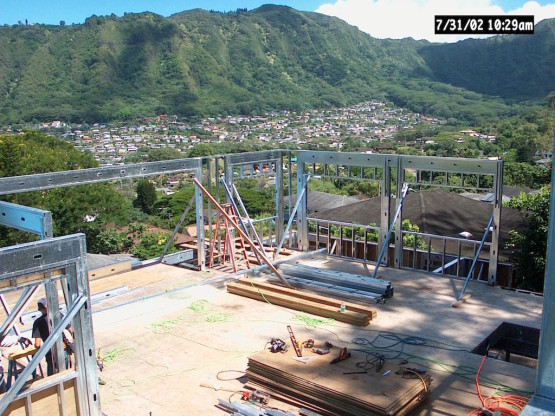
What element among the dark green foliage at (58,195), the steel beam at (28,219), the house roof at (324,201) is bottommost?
the house roof at (324,201)

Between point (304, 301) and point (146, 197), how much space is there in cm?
4015

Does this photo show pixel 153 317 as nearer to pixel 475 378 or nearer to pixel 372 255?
pixel 475 378

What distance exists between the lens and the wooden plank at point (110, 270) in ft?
33.2

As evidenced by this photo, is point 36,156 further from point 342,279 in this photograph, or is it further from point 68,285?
point 68,285

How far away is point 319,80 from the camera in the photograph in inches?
4619

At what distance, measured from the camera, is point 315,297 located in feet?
28.3

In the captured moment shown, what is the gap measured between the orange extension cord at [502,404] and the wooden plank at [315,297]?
2.41 m

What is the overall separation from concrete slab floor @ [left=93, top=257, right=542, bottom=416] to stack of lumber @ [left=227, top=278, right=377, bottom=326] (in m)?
0.13

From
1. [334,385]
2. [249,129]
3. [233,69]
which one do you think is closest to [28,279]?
[334,385]

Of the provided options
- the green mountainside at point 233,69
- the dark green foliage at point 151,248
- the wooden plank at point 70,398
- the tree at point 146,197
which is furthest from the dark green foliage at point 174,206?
the green mountainside at point 233,69

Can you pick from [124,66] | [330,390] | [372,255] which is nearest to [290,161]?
[372,255]

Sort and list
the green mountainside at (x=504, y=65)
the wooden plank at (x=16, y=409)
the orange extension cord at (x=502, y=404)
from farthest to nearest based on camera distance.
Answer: the green mountainside at (x=504, y=65)
the orange extension cord at (x=502, y=404)
the wooden plank at (x=16, y=409)

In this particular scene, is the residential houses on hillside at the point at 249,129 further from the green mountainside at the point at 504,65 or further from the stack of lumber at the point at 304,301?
the stack of lumber at the point at 304,301

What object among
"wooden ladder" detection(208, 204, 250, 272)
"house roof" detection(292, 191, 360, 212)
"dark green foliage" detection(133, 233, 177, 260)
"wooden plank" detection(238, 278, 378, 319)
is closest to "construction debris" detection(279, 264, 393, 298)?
"wooden plank" detection(238, 278, 378, 319)
